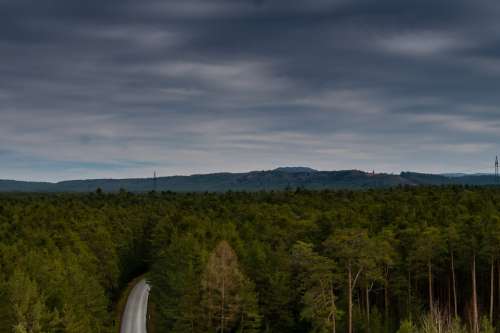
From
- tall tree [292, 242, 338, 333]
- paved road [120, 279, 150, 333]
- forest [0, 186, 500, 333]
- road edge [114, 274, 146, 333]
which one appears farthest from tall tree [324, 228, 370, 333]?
road edge [114, 274, 146, 333]

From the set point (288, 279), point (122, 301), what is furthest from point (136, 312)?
point (288, 279)

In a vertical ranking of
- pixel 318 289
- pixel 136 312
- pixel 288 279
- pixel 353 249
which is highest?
pixel 353 249

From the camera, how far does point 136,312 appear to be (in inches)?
3688

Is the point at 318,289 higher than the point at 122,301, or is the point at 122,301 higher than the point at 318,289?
the point at 318,289

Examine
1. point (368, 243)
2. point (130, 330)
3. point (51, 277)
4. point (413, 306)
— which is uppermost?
point (368, 243)

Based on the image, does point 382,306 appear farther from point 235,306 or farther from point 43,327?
point 43,327

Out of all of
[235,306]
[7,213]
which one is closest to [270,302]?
[235,306]

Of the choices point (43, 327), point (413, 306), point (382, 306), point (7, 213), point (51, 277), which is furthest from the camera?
point (7, 213)

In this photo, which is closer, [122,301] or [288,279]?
[288,279]

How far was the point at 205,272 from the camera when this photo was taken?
2687 inches

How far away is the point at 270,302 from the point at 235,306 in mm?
7196

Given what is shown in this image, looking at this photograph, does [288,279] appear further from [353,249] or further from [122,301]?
[122,301]

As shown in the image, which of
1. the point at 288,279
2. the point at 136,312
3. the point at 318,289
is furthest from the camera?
the point at 136,312

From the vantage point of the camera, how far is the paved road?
8444 centimetres
